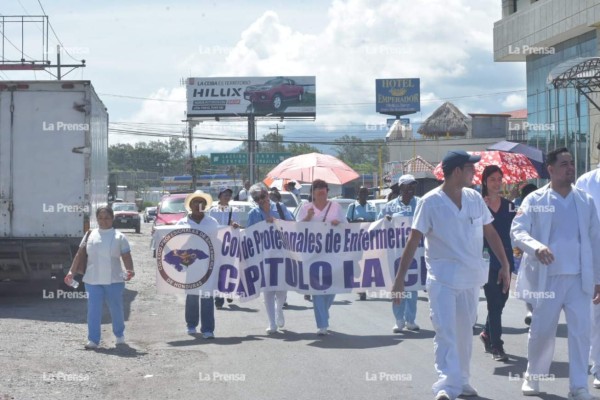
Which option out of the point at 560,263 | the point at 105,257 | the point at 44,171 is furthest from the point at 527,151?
the point at 560,263

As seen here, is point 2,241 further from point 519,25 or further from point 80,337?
point 519,25

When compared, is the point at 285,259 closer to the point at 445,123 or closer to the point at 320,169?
the point at 320,169

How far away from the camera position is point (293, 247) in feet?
42.1

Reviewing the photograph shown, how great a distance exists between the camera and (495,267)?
10203mm

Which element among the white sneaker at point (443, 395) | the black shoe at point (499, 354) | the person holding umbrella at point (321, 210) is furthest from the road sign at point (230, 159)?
the white sneaker at point (443, 395)

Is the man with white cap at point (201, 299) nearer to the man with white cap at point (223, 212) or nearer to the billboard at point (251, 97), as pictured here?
the man with white cap at point (223, 212)

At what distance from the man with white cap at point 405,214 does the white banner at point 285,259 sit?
0.18 metres

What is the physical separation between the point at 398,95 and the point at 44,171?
7053 cm

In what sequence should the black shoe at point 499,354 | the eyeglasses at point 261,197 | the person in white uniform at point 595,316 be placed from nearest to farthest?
the person in white uniform at point 595,316, the black shoe at point 499,354, the eyeglasses at point 261,197

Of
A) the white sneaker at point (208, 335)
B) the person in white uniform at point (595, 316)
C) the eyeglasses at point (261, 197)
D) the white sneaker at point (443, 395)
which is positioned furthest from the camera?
the eyeglasses at point (261, 197)

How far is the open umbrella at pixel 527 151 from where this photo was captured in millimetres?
19781

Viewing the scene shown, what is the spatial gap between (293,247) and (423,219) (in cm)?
509

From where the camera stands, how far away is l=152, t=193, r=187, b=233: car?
1156 inches

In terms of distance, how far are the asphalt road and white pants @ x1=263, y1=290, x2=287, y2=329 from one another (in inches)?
10.7
